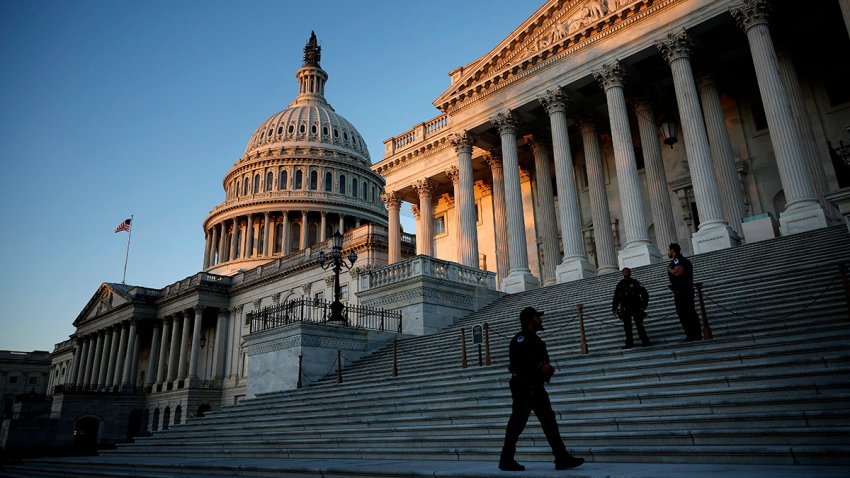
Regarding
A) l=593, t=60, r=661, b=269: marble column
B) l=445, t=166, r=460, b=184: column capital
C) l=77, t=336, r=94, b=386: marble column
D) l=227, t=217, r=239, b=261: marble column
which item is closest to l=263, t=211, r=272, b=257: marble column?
l=227, t=217, r=239, b=261: marble column

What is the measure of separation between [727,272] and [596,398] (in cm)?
949

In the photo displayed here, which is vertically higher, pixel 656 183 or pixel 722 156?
pixel 722 156

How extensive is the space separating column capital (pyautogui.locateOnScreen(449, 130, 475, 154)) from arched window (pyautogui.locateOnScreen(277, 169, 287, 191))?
64255mm

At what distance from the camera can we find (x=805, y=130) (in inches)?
924

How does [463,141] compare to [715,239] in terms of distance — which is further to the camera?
[463,141]

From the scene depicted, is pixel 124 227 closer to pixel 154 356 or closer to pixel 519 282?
pixel 154 356

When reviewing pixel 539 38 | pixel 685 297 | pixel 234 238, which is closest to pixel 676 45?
pixel 539 38

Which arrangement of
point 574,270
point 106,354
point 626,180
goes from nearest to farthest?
point 626,180, point 574,270, point 106,354

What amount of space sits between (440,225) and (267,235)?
48907mm

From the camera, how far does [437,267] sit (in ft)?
79.8

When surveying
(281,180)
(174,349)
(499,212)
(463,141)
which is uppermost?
(281,180)

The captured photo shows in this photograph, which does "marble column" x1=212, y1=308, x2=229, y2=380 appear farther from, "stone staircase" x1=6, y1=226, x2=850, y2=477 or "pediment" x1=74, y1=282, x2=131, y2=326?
"stone staircase" x1=6, y1=226, x2=850, y2=477

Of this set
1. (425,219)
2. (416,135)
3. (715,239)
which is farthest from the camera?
(416,135)

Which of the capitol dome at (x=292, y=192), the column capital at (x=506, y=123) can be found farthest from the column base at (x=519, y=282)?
the capitol dome at (x=292, y=192)
